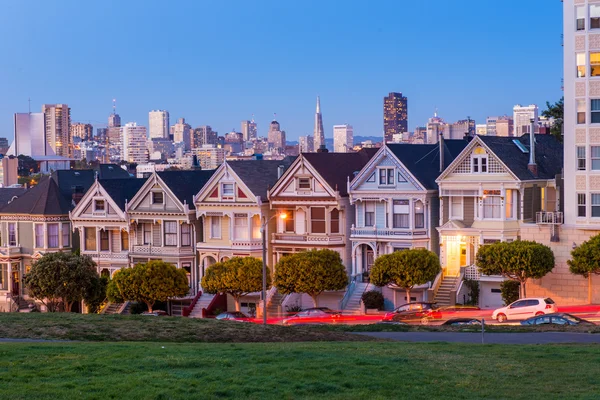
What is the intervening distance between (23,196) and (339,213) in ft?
82.5

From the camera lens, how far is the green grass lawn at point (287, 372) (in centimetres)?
2286

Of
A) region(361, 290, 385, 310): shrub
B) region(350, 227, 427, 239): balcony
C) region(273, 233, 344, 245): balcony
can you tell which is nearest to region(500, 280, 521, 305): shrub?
region(350, 227, 427, 239): balcony

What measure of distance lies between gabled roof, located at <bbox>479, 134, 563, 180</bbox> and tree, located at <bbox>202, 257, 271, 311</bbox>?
14.9 metres

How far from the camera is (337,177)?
66188 millimetres

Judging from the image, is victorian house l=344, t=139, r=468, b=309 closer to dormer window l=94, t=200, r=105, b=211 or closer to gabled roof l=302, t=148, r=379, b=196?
gabled roof l=302, t=148, r=379, b=196

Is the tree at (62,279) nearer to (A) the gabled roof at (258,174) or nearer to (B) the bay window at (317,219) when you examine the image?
(A) the gabled roof at (258,174)

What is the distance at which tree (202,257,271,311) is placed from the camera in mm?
63188

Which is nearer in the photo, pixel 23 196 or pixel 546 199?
pixel 546 199

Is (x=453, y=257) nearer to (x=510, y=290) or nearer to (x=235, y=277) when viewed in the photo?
(x=510, y=290)

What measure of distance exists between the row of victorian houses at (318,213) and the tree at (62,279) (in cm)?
507

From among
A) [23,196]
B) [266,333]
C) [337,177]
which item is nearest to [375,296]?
[337,177]

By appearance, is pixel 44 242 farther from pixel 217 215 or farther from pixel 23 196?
pixel 217 215

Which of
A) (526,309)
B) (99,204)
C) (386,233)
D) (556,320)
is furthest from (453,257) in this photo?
(99,204)

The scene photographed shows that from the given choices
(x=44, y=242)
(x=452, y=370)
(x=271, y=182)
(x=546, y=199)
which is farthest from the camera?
(x=44, y=242)
